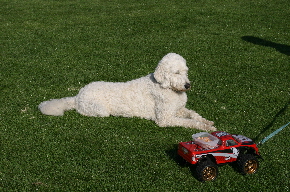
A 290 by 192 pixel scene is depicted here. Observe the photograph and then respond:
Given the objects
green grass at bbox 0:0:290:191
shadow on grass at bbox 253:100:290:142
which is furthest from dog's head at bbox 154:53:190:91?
shadow on grass at bbox 253:100:290:142

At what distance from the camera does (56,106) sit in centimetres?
827

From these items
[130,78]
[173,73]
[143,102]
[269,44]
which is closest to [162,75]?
[173,73]

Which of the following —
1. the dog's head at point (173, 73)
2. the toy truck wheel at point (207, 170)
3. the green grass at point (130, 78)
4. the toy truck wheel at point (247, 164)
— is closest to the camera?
the toy truck wheel at point (207, 170)

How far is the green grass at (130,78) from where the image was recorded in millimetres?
6207

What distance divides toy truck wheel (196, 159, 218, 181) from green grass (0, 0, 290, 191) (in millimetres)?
113

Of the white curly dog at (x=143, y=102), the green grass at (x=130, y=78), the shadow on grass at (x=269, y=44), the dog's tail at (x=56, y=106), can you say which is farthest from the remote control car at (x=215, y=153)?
the shadow on grass at (x=269, y=44)

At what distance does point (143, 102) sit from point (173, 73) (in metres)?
0.99

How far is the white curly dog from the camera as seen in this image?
25.5 feet

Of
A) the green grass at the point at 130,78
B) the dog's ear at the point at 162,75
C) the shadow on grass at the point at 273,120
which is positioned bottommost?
the shadow on grass at the point at 273,120

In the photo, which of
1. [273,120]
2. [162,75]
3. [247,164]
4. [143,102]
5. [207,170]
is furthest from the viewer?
[273,120]

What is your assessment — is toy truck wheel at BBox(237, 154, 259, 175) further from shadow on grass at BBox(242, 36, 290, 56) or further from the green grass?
shadow on grass at BBox(242, 36, 290, 56)

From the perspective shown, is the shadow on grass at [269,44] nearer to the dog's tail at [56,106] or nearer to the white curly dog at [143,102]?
the white curly dog at [143,102]

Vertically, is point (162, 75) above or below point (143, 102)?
above

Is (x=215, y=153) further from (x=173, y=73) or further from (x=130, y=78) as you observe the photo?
(x=130, y=78)
